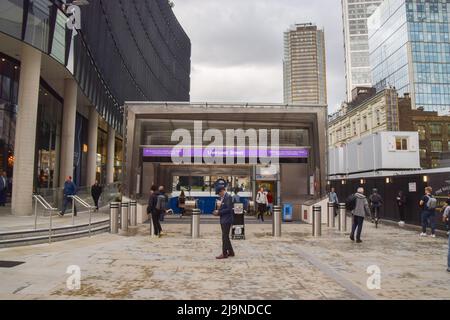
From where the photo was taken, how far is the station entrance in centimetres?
1841

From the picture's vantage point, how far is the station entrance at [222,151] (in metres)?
18.4

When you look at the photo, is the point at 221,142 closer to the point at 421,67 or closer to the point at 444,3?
the point at 421,67

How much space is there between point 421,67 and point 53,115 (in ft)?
284

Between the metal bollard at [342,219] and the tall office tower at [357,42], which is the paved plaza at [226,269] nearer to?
the metal bollard at [342,219]

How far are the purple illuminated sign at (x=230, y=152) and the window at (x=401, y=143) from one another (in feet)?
35.7

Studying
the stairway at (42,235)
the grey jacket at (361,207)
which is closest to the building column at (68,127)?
the stairway at (42,235)

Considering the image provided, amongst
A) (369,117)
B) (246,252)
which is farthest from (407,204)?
(369,117)

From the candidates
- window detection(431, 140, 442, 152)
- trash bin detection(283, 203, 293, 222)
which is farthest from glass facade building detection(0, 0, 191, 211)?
window detection(431, 140, 442, 152)

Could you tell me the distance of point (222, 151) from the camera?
756 inches

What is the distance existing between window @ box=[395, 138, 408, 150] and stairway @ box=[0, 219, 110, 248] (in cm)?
2164

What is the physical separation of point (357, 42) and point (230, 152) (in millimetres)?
188900

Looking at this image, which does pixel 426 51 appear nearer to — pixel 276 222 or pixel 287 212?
pixel 287 212

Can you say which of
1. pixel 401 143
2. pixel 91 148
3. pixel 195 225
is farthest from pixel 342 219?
pixel 91 148

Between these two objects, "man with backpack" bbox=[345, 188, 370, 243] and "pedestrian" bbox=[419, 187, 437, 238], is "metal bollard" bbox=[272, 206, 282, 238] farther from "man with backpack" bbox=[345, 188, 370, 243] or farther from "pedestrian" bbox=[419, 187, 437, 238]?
"pedestrian" bbox=[419, 187, 437, 238]
